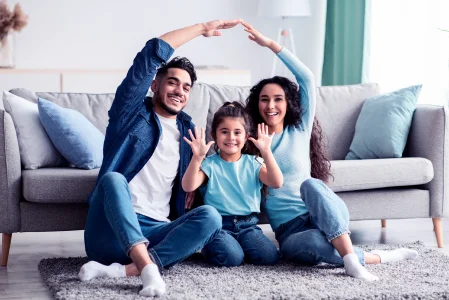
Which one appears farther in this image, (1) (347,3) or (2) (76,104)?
(1) (347,3)

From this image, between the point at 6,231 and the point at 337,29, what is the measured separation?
3.44m

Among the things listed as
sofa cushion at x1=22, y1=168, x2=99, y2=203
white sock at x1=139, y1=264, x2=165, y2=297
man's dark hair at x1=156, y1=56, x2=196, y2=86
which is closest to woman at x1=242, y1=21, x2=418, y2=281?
man's dark hair at x1=156, y1=56, x2=196, y2=86

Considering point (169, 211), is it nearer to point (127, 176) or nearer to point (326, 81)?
point (127, 176)

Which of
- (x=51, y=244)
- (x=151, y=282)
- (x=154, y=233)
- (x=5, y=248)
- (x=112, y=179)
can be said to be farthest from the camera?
(x=51, y=244)

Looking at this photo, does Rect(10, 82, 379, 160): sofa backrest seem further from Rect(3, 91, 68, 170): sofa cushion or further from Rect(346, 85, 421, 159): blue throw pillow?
Rect(3, 91, 68, 170): sofa cushion

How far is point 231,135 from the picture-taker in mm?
2943

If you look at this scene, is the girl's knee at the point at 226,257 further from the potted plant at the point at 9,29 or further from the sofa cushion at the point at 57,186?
the potted plant at the point at 9,29

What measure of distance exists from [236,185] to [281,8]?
116 inches

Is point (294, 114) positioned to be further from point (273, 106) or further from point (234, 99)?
point (234, 99)

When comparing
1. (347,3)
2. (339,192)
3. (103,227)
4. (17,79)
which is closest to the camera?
(103,227)

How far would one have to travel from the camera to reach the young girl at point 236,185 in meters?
2.91

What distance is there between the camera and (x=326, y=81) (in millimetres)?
5914

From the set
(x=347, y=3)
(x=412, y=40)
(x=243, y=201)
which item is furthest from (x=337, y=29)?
(x=243, y=201)

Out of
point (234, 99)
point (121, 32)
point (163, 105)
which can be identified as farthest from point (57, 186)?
point (121, 32)
